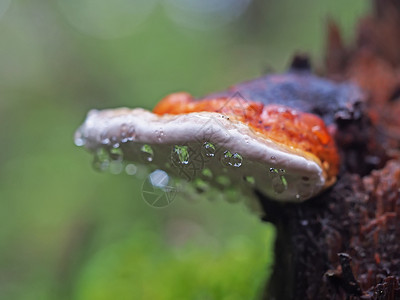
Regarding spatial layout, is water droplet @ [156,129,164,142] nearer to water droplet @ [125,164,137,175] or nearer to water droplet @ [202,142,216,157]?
water droplet @ [202,142,216,157]

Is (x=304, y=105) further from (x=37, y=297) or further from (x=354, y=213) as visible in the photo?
(x=37, y=297)

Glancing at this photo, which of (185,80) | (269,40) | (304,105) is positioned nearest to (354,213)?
(304,105)

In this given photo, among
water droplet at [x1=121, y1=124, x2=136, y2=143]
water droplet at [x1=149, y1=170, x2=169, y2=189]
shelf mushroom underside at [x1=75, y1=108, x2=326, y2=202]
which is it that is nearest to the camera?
shelf mushroom underside at [x1=75, y1=108, x2=326, y2=202]

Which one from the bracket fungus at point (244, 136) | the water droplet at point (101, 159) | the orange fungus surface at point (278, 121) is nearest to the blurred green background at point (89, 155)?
the water droplet at point (101, 159)

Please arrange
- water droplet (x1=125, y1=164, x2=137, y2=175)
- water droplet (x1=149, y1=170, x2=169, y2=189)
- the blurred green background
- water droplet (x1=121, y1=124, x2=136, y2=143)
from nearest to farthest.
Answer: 1. water droplet (x1=121, y1=124, x2=136, y2=143)
2. water droplet (x1=149, y1=170, x2=169, y2=189)
3. water droplet (x1=125, y1=164, x2=137, y2=175)
4. the blurred green background

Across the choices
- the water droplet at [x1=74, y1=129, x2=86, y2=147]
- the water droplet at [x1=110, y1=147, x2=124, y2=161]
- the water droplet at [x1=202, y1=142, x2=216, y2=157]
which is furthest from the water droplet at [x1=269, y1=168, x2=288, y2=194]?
the water droplet at [x1=74, y1=129, x2=86, y2=147]

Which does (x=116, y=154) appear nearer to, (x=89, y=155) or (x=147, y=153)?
(x=147, y=153)
